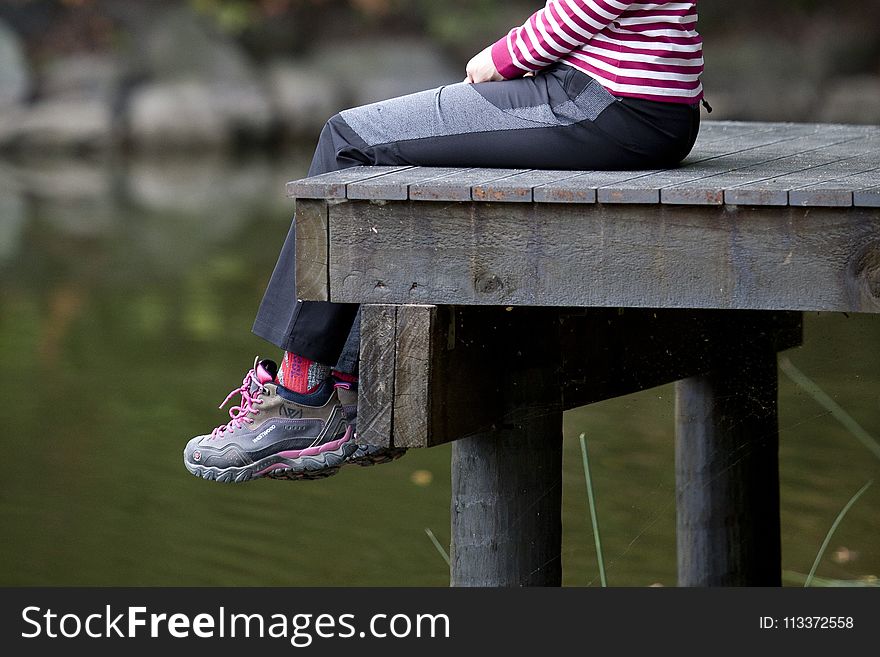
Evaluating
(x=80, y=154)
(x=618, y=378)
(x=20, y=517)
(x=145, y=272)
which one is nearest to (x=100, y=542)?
(x=20, y=517)

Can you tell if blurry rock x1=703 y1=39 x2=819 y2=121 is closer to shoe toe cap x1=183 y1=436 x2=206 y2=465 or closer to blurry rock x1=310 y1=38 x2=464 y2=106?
blurry rock x1=310 y1=38 x2=464 y2=106

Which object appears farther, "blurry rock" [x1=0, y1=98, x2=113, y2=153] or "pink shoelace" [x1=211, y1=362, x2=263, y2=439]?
"blurry rock" [x1=0, y1=98, x2=113, y2=153]

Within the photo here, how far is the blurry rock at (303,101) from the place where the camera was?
15.1 meters

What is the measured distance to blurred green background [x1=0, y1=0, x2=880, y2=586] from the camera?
3750 mm

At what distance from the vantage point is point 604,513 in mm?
3902

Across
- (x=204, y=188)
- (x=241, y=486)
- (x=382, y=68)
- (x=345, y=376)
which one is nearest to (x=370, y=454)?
(x=345, y=376)

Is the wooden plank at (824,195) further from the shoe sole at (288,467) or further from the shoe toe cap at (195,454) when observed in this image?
the shoe toe cap at (195,454)

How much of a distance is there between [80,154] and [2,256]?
21.0 feet

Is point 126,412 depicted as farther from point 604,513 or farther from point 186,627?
point 186,627

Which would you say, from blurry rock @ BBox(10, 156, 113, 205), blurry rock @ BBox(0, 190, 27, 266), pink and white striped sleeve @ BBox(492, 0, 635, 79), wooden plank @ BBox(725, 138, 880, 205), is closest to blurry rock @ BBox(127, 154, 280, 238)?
blurry rock @ BBox(10, 156, 113, 205)

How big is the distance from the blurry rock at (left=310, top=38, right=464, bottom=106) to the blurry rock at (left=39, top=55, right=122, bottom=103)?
2194mm

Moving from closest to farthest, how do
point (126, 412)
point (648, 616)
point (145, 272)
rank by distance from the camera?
point (648, 616), point (126, 412), point (145, 272)

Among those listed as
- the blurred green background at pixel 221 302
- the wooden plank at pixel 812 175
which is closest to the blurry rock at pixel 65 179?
the blurred green background at pixel 221 302

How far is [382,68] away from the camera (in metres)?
15.7
